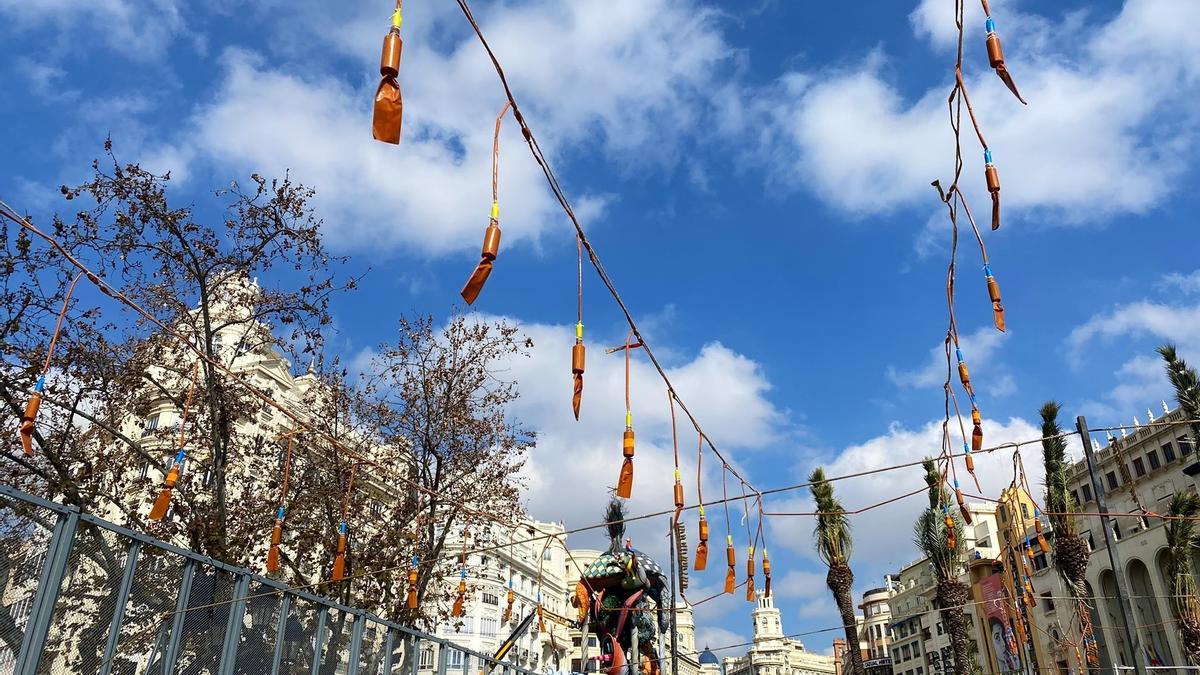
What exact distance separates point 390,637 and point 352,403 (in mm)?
10750

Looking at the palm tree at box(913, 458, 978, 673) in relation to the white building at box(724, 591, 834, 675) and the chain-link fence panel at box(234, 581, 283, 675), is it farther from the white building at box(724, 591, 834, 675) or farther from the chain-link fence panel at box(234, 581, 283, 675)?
the white building at box(724, 591, 834, 675)

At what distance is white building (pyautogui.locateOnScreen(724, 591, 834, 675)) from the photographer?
136 m

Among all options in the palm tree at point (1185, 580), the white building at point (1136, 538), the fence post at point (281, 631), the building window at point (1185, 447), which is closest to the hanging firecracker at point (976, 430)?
the fence post at point (281, 631)

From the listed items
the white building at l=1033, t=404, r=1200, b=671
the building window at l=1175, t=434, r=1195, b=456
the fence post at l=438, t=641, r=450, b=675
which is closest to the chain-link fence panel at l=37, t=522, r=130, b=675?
the fence post at l=438, t=641, r=450, b=675

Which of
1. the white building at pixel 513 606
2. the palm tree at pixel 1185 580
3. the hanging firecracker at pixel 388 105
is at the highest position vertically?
the white building at pixel 513 606

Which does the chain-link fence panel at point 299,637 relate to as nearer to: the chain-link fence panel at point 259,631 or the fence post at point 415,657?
the chain-link fence panel at point 259,631

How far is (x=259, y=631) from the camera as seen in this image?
35.2 ft

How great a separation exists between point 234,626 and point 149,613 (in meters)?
1.23

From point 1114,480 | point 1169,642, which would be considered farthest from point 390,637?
point 1114,480

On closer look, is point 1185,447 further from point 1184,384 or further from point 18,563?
point 18,563

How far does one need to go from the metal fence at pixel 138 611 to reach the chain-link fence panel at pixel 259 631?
0.5 inches

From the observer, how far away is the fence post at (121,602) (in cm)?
827

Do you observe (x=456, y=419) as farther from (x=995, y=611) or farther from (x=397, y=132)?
(x=995, y=611)

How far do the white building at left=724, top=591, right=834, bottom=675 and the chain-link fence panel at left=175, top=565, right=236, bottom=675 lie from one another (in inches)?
5188
